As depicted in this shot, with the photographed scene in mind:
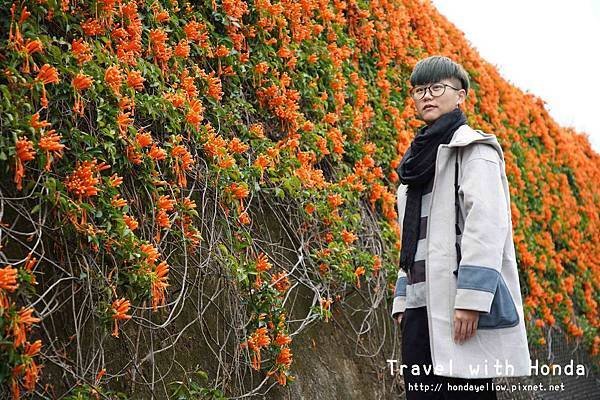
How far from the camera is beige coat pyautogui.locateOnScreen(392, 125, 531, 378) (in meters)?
2.46

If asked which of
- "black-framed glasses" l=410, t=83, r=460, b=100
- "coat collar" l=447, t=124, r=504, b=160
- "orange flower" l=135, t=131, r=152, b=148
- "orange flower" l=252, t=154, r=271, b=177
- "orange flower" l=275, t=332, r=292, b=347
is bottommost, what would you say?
"orange flower" l=275, t=332, r=292, b=347

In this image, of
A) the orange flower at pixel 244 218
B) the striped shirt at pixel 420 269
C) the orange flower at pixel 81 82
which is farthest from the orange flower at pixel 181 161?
the striped shirt at pixel 420 269

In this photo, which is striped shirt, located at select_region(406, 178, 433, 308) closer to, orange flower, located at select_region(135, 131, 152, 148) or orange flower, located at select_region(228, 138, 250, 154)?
orange flower, located at select_region(228, 138, 250, 154)

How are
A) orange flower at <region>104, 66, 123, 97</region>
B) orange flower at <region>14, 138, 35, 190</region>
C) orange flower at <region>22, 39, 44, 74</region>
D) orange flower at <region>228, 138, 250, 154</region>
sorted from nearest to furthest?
1. orange flower at <region>14, 138, 35, 190</region>
2. orange flower at <region>22, 39, 44, 74</region>
3. orange flower at <region>104, 66, 123, 97</region>
4. orange flower at <region>228, 138, 250, 154</region>

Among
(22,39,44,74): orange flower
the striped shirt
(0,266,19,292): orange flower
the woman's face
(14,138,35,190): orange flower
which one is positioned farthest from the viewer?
the woman's face

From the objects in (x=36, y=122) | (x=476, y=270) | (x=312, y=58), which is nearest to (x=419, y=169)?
(x=476, y=270)

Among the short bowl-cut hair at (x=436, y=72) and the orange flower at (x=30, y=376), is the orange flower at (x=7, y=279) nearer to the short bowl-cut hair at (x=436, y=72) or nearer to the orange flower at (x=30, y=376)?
the orange flower at (x=30, y=376)

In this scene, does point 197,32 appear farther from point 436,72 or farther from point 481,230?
point 481,230

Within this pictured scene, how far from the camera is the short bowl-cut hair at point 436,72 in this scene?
2824 mm

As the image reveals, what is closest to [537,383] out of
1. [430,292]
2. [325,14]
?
[325,14]

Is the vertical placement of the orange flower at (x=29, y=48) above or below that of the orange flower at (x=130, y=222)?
above

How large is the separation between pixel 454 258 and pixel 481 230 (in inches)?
6.0

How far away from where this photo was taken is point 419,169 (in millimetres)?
2764

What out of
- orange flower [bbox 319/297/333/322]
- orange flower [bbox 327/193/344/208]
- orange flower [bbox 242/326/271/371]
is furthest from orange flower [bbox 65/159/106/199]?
orange flower [bbox 327/193/344/208]
